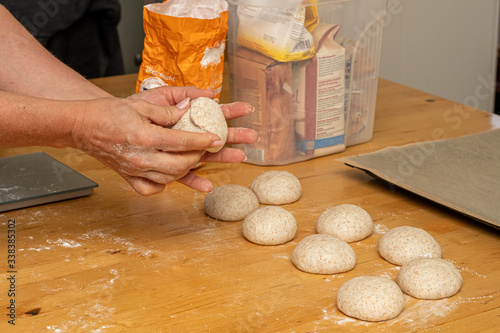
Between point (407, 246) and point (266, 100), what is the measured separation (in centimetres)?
53

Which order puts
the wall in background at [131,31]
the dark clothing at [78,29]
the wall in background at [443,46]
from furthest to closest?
the wall in background at [131,31] → the wall in background at [443,46] → the dark clothing at [78,29]

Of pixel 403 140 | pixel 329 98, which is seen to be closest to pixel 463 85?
pixel 403 140

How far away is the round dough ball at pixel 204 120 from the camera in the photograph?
1.09m

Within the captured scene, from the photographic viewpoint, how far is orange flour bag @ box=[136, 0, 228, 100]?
132cm

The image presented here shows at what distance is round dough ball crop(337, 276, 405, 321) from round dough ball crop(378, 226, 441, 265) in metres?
0.11

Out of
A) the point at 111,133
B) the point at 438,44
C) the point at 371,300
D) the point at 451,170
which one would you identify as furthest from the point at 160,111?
the point at 438,44

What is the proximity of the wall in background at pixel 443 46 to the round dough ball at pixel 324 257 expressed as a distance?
222 cm

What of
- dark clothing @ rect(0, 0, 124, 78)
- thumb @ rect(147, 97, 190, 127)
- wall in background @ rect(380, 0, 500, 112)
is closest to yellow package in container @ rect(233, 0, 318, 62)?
thumb @ rect(147, 97, 190, 127)

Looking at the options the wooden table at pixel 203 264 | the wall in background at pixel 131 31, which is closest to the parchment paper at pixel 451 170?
the wooden table at pixel 203 264

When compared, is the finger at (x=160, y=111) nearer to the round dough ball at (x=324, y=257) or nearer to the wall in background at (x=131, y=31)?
the round dough ball at (x=324, y=257)

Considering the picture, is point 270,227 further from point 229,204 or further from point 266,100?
point 266,100

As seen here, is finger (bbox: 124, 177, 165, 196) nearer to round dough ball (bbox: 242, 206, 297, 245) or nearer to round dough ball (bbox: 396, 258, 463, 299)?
round dough ball (bbox: 242, 206, 297, 245)

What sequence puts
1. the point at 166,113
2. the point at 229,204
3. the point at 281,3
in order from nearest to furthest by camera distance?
1. the point at 166,113
2. the point at 229,204
3. the point at 281,3

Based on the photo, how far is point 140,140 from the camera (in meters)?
0.99
